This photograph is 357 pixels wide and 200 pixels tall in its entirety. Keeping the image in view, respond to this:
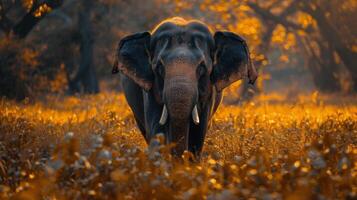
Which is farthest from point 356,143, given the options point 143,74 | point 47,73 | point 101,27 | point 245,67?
point 101,27

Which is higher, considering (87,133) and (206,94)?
(206,94)

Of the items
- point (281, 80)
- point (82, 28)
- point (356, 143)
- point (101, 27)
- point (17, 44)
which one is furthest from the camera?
point (281, 80)

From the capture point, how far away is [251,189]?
557 centimetres

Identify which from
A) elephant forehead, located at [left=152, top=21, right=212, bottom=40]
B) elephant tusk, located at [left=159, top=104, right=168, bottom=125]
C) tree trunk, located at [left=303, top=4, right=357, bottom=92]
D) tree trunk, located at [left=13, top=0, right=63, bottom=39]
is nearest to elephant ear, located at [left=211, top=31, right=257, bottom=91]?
elephant forehead, located at [left=152, top=21, right=212, bottom=40]

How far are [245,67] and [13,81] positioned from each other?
11225mm

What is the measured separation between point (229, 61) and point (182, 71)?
1.23 m

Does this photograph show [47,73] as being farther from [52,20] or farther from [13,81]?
[52,20]

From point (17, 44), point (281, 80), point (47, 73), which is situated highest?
point (17, 44)

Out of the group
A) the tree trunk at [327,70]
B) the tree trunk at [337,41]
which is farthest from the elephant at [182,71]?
the tree trunk at [327,70]

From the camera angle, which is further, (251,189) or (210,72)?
(210,72)

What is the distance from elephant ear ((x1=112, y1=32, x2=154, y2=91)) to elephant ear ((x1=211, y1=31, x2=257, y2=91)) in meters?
0.80

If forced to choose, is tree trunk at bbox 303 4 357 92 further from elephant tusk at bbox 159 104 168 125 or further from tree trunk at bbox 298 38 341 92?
elephant tusk at bbox 159 104 168 125

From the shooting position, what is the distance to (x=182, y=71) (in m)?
7.55

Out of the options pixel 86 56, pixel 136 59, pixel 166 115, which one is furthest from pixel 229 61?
pixel 86 56
